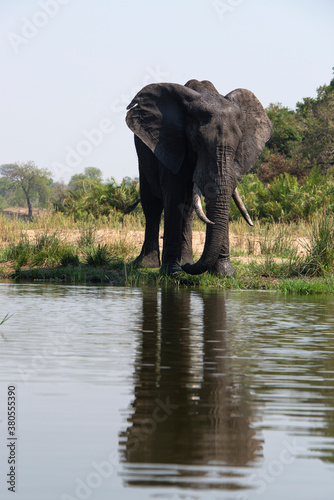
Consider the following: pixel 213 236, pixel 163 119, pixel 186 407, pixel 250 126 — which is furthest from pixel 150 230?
pixel 186 407

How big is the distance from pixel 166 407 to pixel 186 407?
0.11 metres

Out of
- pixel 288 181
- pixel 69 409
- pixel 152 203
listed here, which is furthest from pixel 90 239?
pixel 69 409

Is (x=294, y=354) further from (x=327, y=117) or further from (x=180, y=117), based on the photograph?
(x=327, y=117)

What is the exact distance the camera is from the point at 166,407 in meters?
4.71

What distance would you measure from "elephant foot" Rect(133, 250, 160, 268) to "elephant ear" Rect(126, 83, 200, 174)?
2.42m

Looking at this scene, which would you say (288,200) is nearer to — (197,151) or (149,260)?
(149,260)

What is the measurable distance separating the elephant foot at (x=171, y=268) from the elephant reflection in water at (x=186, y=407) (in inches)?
240

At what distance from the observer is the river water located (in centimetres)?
342

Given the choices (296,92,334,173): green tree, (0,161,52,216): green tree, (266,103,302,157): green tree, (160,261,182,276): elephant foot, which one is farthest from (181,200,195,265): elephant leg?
(0,161,52,216): green tree

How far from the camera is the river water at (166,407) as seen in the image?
3.42 m

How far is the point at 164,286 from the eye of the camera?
45.8ft

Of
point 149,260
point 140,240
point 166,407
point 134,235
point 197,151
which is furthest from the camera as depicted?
point 134,235

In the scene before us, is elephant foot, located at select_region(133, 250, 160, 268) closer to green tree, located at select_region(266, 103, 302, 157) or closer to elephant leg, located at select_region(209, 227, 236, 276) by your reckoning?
elephant leg, located at select_region(209, 227, 236, 276)

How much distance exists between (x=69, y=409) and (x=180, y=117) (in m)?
10.4
